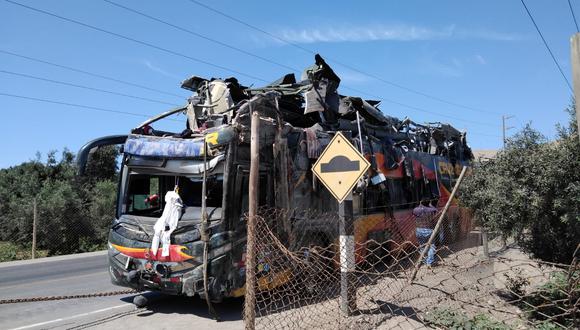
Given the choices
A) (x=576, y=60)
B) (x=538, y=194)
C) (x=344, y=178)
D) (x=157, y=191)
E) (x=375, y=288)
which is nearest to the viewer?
(x=576, y=60)

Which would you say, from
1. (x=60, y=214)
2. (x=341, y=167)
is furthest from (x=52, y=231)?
(x=341, y=167)

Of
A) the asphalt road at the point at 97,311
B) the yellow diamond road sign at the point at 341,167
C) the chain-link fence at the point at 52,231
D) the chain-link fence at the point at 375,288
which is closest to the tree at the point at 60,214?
the chain-link fence at the point at 52,231

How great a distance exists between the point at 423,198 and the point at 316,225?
19.8 feet

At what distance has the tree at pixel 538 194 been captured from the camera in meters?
6.79

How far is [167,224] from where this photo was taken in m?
7.05

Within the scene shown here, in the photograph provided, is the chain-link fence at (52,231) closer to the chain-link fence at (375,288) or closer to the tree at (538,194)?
the chain-link fence at (375,288)

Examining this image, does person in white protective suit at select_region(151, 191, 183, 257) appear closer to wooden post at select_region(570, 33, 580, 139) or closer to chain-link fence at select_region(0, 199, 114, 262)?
wooden post at select_region(570, 33, 580, 139)

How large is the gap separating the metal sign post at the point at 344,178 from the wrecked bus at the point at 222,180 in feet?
4.86

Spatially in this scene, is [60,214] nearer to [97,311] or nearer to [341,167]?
[97,311]

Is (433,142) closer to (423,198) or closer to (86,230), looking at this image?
(423,198)

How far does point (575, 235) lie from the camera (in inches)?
276

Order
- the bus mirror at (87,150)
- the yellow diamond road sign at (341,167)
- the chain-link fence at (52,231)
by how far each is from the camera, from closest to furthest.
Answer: the yellow diamond road sign at (341,167), the bus mirror at (87,150), the chain-link fence at (52,231)

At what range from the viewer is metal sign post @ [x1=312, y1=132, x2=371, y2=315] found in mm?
6031

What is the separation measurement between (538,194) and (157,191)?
641 cm
